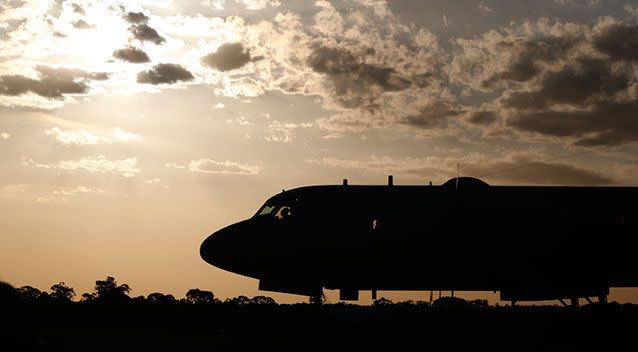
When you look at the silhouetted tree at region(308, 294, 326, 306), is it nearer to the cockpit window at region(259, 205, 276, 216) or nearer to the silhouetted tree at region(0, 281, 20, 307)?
the cockpit window at region(259, 205, 276, 216)

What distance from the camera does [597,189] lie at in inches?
1104

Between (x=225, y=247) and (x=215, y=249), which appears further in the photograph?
(x=215, y=249)

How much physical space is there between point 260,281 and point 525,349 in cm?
1183

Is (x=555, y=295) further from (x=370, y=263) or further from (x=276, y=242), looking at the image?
(x=276, y=242)

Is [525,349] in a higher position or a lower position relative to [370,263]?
lower

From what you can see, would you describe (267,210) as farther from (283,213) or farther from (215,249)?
(215,249)

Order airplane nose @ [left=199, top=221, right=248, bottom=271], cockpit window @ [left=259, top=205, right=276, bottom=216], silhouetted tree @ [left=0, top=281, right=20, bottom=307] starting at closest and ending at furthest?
1. silhouetted tree @ [left=0, top=281, right=20, bottom=307]
2. airplane nose @ [left=199, top=221, right=248, bottom=271]
3. cockpit window @ [left=259, top=205, right=276, bottom=216]

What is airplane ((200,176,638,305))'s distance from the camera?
25.6 meters

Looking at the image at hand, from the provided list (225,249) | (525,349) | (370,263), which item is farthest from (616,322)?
(225,249)

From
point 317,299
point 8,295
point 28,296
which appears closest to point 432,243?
point 317,299

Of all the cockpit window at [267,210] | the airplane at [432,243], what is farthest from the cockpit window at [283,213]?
the cockpit window at [267,210]

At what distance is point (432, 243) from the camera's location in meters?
25.8

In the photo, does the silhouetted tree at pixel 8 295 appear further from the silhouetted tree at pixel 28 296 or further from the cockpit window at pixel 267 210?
the cockpit window at pixel 267 210

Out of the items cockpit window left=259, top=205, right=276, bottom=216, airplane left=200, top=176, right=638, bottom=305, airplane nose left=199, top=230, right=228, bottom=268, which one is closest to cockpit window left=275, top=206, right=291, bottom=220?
airplane left=200, top=176, right=638, bottom=305
